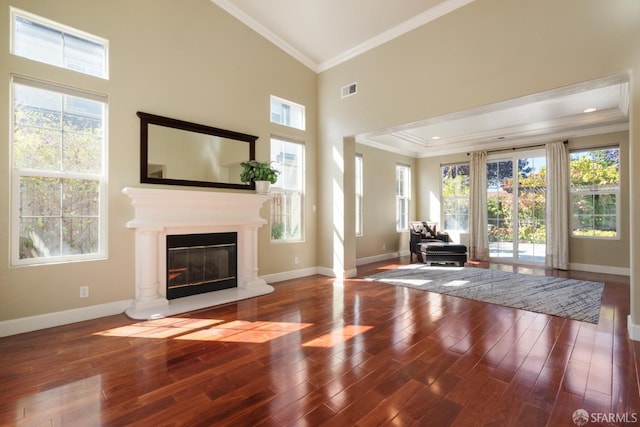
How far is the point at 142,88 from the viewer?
3.53 meters

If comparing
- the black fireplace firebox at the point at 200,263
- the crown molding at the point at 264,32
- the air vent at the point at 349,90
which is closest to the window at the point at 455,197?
the air vent at the point at 349,90

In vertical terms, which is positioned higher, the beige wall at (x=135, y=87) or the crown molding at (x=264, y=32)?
the crown molding at (x=264, y=32)

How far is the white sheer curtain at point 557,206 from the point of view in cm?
586

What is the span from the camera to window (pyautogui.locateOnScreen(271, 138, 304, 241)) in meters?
4.99

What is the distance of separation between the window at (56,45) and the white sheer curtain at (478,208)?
7261 millimetres

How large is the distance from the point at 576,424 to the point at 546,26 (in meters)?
3.61

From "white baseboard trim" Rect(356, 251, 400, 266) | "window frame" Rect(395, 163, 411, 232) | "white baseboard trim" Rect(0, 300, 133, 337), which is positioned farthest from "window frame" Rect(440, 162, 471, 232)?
"white baseboard trim" Rect(0, 300, 133, 337)

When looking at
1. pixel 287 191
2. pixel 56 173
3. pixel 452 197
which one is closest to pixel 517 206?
pixel 452 197

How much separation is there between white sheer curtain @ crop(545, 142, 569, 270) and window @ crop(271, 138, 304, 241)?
5135 mm

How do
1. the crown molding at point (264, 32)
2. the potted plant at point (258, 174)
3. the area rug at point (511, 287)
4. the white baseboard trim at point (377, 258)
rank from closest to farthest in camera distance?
1. the area rug at point (511, 287)
2. the crown molding at point (264, 32)
3. the potted plant at point (258, 174)
4. the white baseboard trim at point (377, 258)

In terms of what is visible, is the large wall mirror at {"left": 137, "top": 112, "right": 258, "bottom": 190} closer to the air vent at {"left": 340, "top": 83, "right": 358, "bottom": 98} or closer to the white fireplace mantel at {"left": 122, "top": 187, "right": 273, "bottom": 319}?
→ the white fireplace mantel at {"left": 122, "top": 187, "right": 273, "bottom": 319}

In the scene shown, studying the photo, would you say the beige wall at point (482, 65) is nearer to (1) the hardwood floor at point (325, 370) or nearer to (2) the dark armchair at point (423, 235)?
(1) the hardwood floor at point (325, 370)

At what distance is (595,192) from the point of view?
5672mm

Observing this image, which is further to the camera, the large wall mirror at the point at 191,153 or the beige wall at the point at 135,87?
the large wall mirror at the point at 191,153
